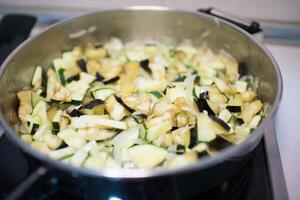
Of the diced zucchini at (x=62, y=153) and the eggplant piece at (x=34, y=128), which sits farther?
the eggplant piece at (x=34, y=128)

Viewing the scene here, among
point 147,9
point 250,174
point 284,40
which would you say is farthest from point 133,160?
point 284,40

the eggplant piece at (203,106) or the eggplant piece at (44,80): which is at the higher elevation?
the eggplant piece at (203,106)

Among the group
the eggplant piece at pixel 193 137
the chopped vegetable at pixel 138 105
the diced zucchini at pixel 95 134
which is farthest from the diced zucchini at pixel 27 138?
the eggplant piece at pixel 193 137

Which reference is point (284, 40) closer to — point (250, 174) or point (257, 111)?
point (257, 111)

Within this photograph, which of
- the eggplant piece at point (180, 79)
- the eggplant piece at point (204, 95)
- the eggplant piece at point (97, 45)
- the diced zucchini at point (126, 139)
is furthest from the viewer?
the eggplant piece at point (97, 45)

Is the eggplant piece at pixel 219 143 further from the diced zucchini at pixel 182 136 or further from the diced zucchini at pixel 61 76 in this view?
the diced zucchini at pixel 61 76

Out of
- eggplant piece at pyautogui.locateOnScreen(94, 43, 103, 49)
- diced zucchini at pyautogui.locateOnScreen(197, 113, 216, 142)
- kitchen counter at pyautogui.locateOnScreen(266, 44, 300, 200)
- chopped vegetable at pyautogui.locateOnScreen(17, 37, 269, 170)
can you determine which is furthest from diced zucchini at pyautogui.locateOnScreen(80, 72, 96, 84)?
kitchen counter at pyautogui.locateOnScreen(266, 44, 300, 200)
